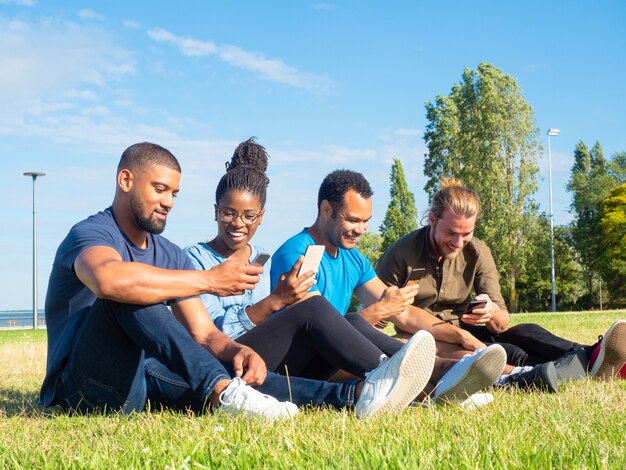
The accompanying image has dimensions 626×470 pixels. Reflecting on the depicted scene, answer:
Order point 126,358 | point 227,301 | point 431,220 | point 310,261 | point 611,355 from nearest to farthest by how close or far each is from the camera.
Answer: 1. point 126,358
2. point 310,261
3. point 227,301
4. point 611,355
5. point 431,220

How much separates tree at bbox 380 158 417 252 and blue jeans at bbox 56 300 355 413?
41.8 m

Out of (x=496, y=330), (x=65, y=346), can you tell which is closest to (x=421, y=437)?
(x=65, y=346)

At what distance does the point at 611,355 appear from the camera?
5.46 meters

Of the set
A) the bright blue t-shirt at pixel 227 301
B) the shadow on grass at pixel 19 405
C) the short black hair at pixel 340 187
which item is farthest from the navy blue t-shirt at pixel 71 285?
the short black hair at pixel 340 187

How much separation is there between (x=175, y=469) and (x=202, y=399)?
4.22ft

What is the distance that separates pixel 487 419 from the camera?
341 cm

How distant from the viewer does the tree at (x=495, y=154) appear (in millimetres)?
39875

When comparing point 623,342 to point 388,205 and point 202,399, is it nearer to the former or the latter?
point 202,399

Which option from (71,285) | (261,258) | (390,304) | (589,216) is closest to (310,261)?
(261,258)

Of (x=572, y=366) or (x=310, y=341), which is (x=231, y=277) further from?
(x=572, y=366)

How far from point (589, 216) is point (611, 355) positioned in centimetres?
4952

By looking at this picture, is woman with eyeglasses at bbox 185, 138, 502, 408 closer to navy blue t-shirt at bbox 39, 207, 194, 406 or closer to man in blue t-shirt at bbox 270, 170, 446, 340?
man in blue t-shirt at bbox 270, 170, 446, 340

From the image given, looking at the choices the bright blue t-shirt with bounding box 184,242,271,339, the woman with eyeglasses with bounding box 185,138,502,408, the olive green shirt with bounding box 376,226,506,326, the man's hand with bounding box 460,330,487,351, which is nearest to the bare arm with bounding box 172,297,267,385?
the woman with eyeglasses with bounding box 185,138,502,408

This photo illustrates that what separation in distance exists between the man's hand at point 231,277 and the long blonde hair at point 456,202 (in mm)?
2585
